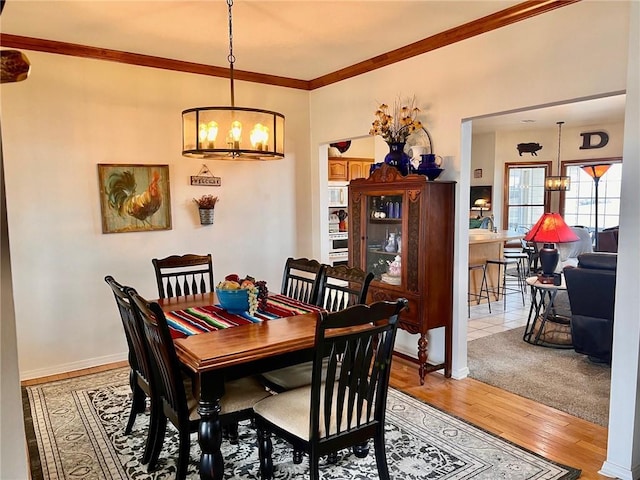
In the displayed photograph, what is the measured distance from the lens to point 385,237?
156 inches

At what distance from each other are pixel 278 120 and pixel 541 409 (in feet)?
8.65

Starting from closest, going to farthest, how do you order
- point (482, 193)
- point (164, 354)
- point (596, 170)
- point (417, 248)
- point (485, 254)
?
point (164, 354), point (417, 248), point (485, 254), point (596, 170), point (482, 193)

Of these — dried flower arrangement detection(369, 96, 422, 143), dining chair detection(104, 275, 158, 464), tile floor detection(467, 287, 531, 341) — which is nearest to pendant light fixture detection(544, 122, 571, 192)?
tile floor detection(467, 287, 531, 341)

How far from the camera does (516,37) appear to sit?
10.5 ft

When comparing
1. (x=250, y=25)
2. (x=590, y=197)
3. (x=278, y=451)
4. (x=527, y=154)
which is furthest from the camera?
(x=527, y=154)

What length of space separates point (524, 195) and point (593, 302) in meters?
5.68

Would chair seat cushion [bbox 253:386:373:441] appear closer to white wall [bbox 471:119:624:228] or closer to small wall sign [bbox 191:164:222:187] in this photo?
small wall sign [bbox 191:164:222:187]

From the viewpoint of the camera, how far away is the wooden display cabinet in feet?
11.5

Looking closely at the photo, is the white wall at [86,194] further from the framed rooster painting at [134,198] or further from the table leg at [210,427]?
the table leg at [210,427]

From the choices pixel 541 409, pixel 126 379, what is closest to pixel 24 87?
pixel 126 379

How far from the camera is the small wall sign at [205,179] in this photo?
14.8ft

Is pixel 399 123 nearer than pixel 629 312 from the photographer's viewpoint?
No

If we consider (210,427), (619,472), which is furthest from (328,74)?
(619,472)

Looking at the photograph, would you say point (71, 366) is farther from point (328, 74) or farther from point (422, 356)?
point (328, 74)
